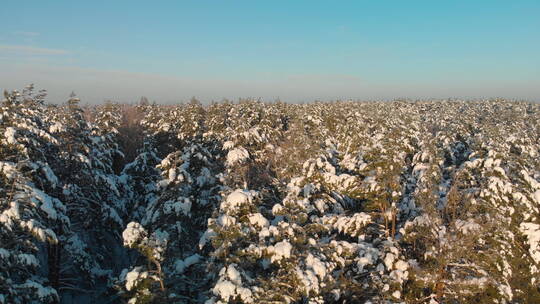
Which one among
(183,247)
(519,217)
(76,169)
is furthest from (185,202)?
(519,217)

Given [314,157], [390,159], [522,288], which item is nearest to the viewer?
[522,288]

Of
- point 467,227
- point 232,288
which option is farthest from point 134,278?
point 467,227

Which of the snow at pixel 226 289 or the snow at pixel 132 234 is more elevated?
the snow at pixel 132 234

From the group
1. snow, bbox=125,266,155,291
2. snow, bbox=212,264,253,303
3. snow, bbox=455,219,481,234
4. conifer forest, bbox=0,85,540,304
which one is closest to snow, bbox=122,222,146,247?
conifer forest, bbox=0,85,540,304

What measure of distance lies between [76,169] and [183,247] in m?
5.54

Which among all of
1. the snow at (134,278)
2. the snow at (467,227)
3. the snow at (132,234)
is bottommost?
the snow at (134,278)

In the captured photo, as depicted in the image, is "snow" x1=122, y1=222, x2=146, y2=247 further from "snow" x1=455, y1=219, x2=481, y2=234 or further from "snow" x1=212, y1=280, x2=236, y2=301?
"snow" x1=455, y1=219, x2=481, y2=234

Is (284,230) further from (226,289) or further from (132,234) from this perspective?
(132,234)

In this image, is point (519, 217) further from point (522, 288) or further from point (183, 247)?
point (183, 247)

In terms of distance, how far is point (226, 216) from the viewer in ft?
36.5

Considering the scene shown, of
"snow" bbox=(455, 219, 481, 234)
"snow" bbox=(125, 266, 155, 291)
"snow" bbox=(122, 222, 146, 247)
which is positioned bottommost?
"snow" bbox=(125, 266, 155, 291)

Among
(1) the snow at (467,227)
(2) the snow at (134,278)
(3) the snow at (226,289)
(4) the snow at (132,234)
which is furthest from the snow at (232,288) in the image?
(1) the snow at (467,227)

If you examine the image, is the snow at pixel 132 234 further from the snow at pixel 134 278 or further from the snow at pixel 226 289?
the snow at pixel 226 289

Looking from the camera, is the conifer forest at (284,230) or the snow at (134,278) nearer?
the snow at (134,278)
